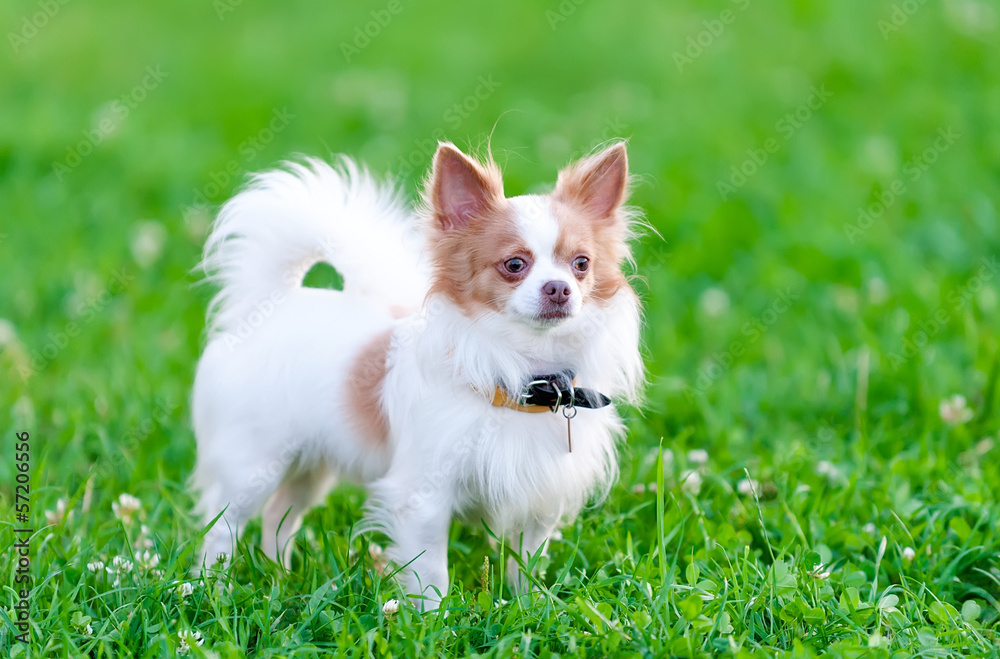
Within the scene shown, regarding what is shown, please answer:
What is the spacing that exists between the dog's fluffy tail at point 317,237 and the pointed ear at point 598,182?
575 millimetres

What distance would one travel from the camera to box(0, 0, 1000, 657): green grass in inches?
119

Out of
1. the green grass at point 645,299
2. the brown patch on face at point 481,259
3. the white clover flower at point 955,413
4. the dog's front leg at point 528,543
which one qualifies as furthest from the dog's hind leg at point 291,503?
the white clover flower at point 955,413

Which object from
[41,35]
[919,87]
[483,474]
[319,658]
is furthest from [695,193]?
[41,35]

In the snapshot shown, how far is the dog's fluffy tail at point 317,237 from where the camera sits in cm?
357

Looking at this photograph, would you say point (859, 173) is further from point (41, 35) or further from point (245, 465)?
point (41, 35)

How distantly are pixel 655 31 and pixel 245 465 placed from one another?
23.8ft

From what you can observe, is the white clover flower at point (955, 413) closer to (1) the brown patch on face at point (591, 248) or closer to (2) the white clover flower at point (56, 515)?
(1) the brown patch on face at point (591, 248)

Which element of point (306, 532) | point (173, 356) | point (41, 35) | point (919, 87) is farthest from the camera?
point (41, 35)

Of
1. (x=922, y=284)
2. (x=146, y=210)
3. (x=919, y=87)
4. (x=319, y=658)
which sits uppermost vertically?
(x=919, y=87)

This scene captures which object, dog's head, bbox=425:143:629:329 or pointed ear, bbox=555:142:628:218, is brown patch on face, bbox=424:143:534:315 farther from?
pointed ear, bbox=555:142:628:218

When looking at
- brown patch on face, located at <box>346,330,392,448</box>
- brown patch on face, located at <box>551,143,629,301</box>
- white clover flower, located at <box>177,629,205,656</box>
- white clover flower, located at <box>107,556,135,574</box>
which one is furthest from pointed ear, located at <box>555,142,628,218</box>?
white clover flower, located at <box>107,556,135,574</box>

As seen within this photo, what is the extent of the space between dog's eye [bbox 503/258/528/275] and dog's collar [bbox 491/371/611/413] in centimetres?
35

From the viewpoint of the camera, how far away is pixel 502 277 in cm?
306

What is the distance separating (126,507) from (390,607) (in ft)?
4.02
